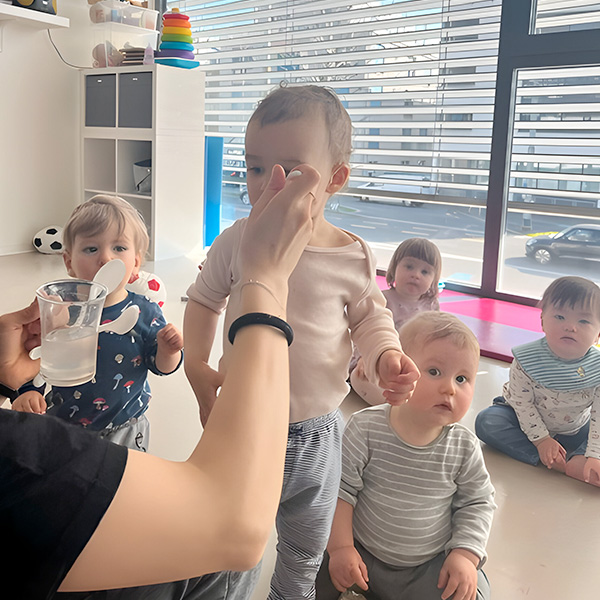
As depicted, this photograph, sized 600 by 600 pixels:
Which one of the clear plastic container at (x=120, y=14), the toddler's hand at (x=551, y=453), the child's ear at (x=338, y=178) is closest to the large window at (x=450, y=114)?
the clear plastic container at (x=120, y=14)

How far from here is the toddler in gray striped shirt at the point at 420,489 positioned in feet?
3.83

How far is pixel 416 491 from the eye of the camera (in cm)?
119

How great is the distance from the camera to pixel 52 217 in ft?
15.9

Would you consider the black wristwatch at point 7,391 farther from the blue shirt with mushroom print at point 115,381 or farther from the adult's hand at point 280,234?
the adult's hand at point 280,234

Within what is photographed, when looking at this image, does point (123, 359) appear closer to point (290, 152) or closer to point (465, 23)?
point (290, 152)

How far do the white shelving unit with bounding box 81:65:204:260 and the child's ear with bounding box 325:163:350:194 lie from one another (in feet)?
11.0

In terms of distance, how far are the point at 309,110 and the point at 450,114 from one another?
3.02m

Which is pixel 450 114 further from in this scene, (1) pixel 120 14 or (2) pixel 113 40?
(2) pixel 113 40

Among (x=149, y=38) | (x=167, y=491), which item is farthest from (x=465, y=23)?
(x=167, y=491)

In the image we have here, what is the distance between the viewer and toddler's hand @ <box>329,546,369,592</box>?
116 cm

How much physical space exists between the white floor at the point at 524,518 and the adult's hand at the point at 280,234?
2.63 feet

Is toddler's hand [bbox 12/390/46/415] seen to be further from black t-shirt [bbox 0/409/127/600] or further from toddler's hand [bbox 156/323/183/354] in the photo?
black t-shirt [bbox 0/409/127/600]

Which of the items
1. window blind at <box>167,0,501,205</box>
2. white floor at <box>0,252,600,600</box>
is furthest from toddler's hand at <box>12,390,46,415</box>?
window blind at <box>167,0,501,205</box>

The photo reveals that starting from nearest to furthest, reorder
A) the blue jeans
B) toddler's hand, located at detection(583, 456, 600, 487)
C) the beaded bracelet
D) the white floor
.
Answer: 1. the beaded bracelet
2. the white floor
3. toddler's hand, located at detection(583, 456, 600, 487)
4. the blue jeans
